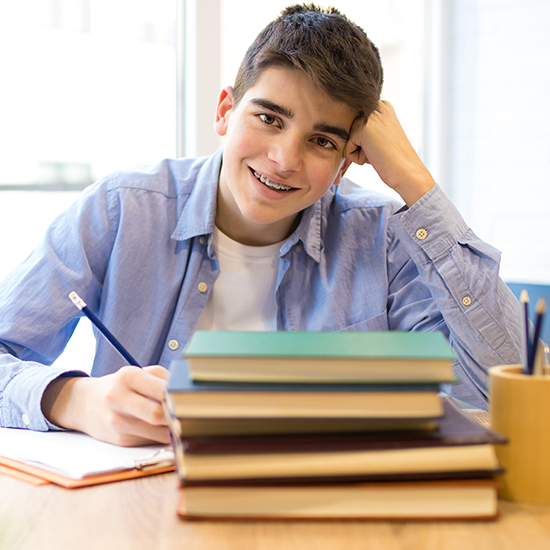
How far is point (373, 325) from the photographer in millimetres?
1326

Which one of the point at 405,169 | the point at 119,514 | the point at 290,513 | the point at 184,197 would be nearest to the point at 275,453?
the point at 290,513

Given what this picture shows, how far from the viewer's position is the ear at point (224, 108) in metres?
1.31

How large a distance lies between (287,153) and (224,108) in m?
0.30

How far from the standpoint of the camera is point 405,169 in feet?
3.94

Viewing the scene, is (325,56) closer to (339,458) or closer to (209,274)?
(209,274)

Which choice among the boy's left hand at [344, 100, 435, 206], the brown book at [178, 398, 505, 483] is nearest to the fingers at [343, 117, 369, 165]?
the boy's left hand at [344, 100, 435, 206]

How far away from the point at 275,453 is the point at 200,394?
0.09 m

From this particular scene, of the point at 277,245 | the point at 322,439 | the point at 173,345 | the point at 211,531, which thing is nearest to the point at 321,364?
the point at 322,439

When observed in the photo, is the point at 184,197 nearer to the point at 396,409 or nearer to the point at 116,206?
the point at 116,206

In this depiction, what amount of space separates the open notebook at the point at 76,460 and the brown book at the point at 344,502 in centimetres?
15

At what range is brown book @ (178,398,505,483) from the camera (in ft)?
1.72

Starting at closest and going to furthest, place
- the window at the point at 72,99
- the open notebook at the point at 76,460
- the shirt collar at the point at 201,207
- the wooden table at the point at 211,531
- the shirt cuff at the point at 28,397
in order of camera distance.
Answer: the wooden table at the point at 211,531, the open notebook at the point at 76,460, the shirt cuff at the point at 28,397, the shirt collar at the point at 201,207, the window at the point at 72,99

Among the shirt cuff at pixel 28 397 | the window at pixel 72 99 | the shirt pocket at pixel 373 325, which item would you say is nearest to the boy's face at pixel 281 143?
the shirt pocket at pixel 373 325

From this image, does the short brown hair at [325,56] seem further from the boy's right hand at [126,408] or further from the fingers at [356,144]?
the boy's right hand at [126,408]
